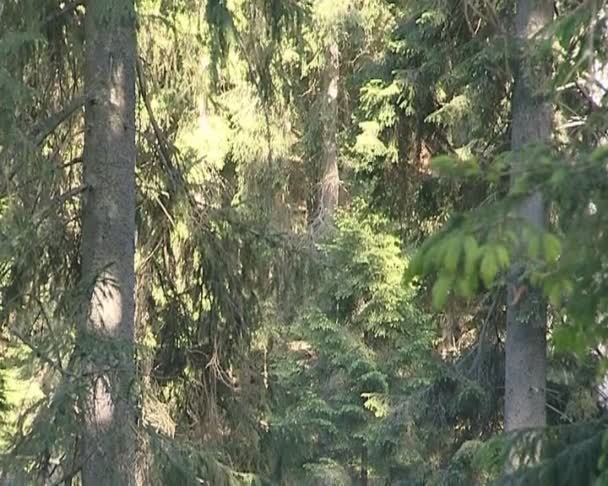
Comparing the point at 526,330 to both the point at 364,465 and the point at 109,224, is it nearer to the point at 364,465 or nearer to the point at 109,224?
the point at 109,224

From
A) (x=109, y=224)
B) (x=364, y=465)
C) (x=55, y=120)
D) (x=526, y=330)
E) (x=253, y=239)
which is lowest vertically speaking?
(x=364, y=465)

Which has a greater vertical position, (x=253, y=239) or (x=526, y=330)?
(x=253, y=239)

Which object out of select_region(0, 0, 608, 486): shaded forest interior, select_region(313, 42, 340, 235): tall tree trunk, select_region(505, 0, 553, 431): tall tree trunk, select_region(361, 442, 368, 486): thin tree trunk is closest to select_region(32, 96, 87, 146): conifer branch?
select_region(0, 0, 608, 486): shaded forest interior

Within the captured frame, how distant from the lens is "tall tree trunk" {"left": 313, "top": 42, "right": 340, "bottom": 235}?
15.3m

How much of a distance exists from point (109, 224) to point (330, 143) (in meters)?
10.2

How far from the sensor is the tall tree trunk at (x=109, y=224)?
17.0 ft

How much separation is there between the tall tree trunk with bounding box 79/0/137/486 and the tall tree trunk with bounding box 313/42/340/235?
956 cm

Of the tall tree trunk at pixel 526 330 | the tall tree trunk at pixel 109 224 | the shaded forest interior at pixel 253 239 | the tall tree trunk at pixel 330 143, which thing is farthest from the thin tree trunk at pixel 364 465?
the tall tree trunk at pixel 109 224

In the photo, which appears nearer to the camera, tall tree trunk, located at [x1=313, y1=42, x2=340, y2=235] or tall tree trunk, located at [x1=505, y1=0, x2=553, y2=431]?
tall tree trunk, located at [x1=505, y1=0, x2=553, y2=431]

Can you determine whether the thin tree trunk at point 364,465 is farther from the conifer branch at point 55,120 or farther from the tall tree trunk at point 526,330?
the conifer branch at point 55,120

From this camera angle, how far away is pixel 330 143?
50.7ft

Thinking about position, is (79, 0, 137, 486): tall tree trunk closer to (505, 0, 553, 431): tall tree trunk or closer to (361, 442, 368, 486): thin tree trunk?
(505, 0, 553, 431): tall tree trunk

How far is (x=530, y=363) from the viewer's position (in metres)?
6.88

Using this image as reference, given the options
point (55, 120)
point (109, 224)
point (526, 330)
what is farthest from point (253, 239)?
point (526, 330)
